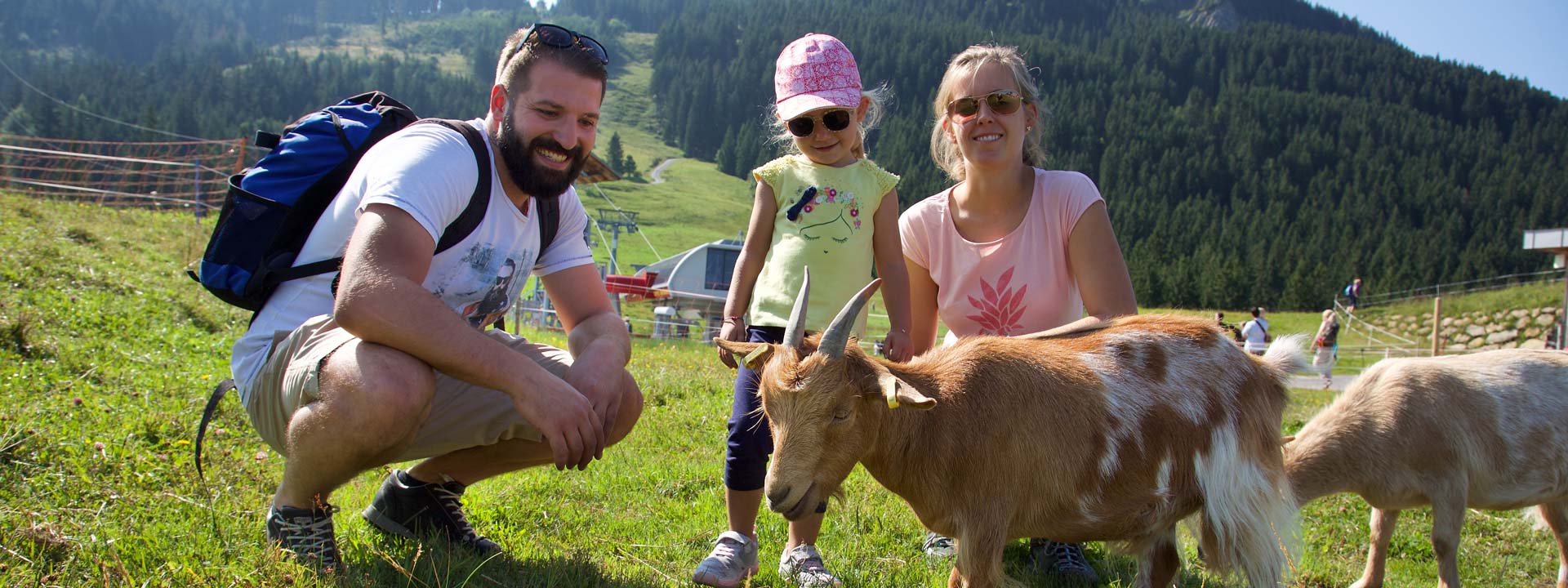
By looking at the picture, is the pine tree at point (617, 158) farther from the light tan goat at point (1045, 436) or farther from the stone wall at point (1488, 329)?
the light tan goat at point (1045, 436)

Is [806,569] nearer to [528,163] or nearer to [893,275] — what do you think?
[893,275]

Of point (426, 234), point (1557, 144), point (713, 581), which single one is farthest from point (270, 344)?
point (1557, 144)

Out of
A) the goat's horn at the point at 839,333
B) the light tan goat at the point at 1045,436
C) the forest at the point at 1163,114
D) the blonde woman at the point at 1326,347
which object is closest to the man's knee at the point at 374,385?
the light tan goat at the point at 1045,436

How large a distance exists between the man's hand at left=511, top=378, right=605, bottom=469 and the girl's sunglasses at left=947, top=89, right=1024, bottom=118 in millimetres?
2184

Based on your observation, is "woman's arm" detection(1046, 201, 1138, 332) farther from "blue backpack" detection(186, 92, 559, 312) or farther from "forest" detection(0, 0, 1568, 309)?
"forest" detection(0, 0, 1568, 309)

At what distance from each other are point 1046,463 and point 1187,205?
11062 centimetres

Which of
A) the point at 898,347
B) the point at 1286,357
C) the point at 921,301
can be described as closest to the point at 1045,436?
the point at 898,347

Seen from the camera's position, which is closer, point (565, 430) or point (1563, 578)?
point (565, 430)

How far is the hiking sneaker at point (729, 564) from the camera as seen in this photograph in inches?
136

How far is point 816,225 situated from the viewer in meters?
3.95

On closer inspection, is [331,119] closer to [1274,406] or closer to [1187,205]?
[1274,406]

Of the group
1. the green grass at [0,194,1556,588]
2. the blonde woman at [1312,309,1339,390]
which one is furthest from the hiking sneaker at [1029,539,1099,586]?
the blonde woman at [1312,309,1339,390]

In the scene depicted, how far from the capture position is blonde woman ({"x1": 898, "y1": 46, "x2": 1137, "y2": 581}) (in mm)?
4023

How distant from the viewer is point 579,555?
3.61 m
